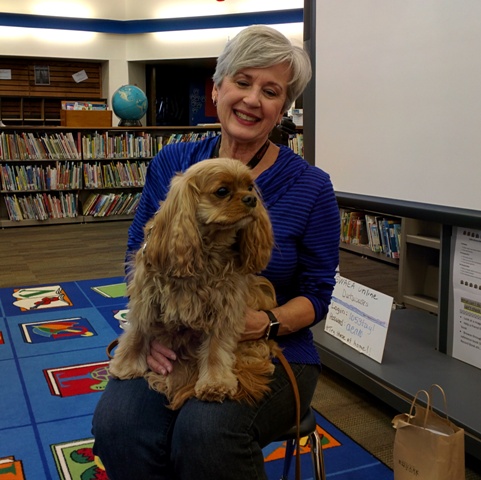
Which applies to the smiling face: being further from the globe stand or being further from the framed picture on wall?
the framed picture on wall

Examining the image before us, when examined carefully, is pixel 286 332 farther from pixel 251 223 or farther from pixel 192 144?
pixel 192 144

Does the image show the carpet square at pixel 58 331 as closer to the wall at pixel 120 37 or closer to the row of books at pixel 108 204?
the row of books at pixel 108 204

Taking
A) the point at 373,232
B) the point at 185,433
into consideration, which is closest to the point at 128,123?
the point at 373,232

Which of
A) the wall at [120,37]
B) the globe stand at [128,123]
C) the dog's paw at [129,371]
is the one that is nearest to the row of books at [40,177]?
the globe stand at [128,123]

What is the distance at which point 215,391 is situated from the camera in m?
1.40

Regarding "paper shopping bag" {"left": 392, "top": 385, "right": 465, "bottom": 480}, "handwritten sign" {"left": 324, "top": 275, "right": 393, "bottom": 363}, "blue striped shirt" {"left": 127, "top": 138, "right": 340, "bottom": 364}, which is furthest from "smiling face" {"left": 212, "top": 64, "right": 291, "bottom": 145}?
"handwritten sign" {"left": 324, "top": 275, "right": 393, "bottom": 363}

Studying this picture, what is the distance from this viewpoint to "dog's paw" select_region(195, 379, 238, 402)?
1397mm

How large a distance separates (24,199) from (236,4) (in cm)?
591

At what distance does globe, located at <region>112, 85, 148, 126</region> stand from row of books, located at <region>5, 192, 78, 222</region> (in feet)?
4.72

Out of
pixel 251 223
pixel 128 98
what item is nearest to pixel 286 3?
pixel 128 98

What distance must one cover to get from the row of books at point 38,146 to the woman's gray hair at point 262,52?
7284 millimetres

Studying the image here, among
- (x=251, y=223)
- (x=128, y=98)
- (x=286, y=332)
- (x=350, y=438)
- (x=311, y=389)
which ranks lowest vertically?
(x=350, y=438)

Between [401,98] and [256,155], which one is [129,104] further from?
[256,155]

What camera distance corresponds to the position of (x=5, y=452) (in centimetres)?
244
